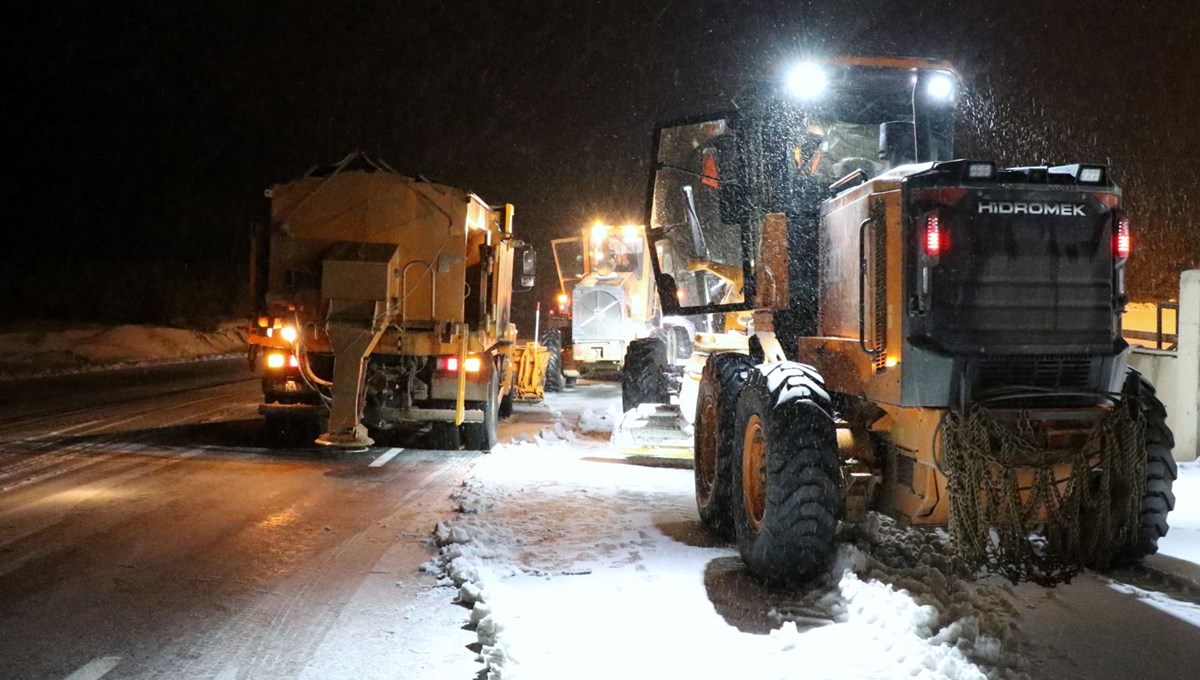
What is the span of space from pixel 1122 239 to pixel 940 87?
2800mm

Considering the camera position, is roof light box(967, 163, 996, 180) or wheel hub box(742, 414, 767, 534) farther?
wheel hub box(742, 414, 767, 534)

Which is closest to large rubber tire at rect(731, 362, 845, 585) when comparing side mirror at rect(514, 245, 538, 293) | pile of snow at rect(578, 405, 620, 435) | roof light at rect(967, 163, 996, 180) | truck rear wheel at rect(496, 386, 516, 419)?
roof light at rect(967, 163, 996, 180)

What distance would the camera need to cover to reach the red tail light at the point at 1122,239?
591 cm

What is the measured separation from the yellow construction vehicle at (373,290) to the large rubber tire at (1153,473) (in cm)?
774

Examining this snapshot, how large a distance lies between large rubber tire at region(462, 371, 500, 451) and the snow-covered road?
4245 millimetres

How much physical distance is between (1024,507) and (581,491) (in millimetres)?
4651

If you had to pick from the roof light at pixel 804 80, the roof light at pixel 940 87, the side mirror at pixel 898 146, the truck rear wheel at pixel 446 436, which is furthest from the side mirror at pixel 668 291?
the truck rear wheel at pixel 446 436

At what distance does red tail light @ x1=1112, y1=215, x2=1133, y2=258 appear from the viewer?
591 centimetres

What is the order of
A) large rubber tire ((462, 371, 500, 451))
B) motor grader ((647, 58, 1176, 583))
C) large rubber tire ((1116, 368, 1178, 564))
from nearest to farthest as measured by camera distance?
motor grader ((647, 58, 1176, 583)) < large rubber tire ((1116, 368, 1178, 564)) < large rubber tire ((462, 371, 500, 451))

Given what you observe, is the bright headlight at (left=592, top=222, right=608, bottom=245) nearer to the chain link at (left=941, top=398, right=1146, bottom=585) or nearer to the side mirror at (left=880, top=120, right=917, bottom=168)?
the side mirror at (left=880, top=120, right=917, bottom=168)

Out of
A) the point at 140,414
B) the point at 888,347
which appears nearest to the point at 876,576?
the point at 888,347

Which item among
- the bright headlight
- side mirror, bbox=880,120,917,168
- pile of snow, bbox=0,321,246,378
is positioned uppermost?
the bright headlight

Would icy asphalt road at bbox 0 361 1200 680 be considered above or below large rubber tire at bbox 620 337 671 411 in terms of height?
below

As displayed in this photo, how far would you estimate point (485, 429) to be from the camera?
12.6 metres
